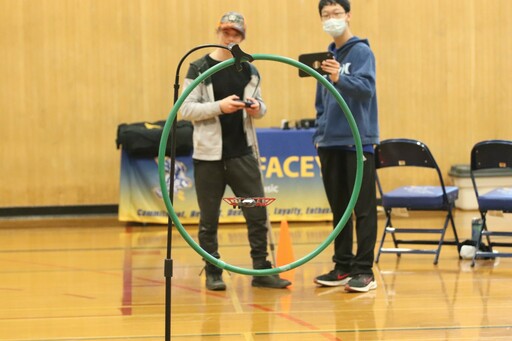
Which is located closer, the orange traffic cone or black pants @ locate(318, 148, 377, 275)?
black pants @ locate(318, 148, 377, 275)

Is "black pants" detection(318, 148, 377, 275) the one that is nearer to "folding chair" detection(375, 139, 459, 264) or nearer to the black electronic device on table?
the black electronic device on table

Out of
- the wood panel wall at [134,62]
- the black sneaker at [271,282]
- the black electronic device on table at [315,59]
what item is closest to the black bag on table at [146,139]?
the wood panel wall at [134,62]

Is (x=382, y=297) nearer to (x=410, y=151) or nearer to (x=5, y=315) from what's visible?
(x=410, y=151)

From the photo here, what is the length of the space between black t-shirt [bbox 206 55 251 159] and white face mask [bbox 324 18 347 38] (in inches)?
23.7

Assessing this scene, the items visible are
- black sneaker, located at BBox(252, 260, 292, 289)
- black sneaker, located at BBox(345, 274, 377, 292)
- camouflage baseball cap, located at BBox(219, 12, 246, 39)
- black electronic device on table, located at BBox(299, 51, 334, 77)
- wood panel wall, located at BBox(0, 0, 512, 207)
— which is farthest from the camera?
wood panel wall, located at BBox(0, 0, 512, 207)

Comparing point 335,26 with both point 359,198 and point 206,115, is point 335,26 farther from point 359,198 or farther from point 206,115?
point 359,198

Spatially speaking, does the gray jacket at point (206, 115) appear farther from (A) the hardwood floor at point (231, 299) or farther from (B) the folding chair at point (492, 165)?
(B) the folding chair at point (492, 165)

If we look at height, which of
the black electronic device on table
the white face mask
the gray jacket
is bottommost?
the gray jacket

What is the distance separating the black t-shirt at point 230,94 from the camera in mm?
5891

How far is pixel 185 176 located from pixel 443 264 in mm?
3258

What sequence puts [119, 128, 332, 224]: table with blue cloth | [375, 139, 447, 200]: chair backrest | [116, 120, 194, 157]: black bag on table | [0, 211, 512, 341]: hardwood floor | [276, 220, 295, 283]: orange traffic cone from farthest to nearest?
1. [119, 128, 332, 224]: table with blue cloth
2. [116, 120, 194, 157]: black bag on table
3. [375, 139, 447, 200]: chair backrest
4. [276, 220, 295, 283]: orange traffic cone
5. [0, 211, 512, 341]: hardwood floor

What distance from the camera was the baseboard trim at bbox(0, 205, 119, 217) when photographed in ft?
32.8

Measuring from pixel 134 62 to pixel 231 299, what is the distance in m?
4.97

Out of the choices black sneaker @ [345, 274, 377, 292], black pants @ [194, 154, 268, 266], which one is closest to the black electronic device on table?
black pants @ [194, 154, 268, 266]
